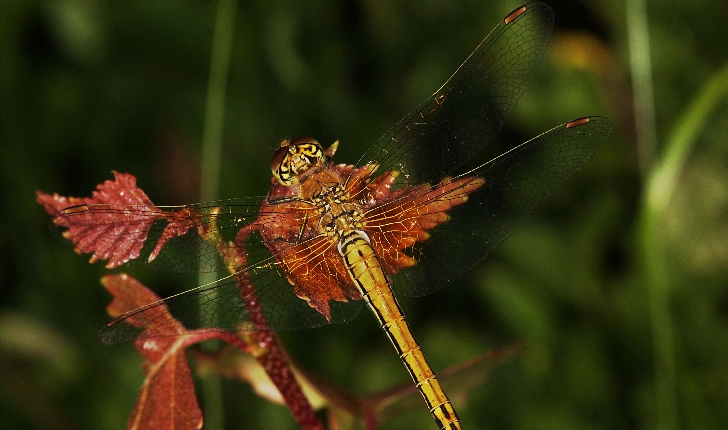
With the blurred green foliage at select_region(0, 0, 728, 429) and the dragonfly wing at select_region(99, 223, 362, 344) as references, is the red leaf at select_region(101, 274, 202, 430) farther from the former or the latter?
the blurred green foliage at select_region(0, 0, 728, 429)

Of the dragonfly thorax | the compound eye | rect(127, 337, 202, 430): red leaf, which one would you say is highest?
the compound eye

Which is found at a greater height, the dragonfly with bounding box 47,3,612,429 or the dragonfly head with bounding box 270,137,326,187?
the dragonfly head with bounding box 270,137,326,187

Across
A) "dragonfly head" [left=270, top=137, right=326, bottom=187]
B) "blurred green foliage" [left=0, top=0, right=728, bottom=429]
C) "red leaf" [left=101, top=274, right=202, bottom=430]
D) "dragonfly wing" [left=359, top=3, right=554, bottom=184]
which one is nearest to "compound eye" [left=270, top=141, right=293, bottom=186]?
"dragonfly head" [left=270, top=137, right=326, bottom=187]

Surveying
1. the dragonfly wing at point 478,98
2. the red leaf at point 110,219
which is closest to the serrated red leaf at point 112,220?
the red leaf at point 110,219

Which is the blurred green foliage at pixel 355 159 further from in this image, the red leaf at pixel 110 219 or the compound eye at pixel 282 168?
the red leaf at pixel 110 219

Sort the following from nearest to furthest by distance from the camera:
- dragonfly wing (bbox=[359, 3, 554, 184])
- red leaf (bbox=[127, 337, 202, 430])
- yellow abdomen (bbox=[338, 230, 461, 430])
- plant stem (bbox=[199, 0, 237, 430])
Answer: red leaf (bbox=[127, 337, 202, 430]), yellow abdomen (bbox=[338, 230, 461, 430]), dragonfly wing (bbox=[359, 3, 554, 184]), plant stem (bbox=[199, 0, 237, 430])

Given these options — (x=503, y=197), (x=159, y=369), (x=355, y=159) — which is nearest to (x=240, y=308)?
(x=159, y=369)

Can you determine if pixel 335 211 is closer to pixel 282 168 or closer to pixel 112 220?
pixel 282 168

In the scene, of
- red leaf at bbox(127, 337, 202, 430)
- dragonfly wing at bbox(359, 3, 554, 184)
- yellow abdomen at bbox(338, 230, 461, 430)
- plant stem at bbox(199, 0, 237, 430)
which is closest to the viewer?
red leaf at bbox(127, 337, 202, 430)
